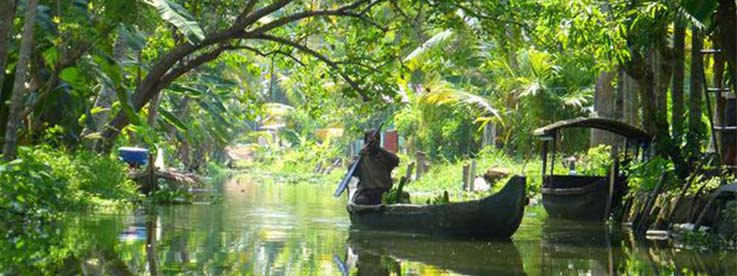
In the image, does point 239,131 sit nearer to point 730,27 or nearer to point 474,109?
point 474,109

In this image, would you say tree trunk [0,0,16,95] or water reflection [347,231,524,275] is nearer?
water reflection [347,231,524,275]

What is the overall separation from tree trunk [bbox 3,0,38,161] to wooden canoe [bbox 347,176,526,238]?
5.40 meters

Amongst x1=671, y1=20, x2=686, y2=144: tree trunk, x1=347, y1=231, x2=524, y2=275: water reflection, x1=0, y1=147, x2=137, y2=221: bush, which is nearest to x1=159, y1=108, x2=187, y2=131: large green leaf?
x1=0, y1=147, x2=137, y2=221: bush

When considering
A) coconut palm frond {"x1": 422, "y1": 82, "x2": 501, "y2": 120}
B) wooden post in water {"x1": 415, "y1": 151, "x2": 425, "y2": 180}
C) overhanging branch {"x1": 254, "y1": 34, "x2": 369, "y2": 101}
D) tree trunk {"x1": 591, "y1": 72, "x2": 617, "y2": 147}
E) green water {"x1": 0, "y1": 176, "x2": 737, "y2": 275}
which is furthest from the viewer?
wooden post in water {"x1": 415, "y1": 151, "x2": 425, "y2": 180}

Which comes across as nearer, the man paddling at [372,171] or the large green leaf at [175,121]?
the man paddling at [372,171]

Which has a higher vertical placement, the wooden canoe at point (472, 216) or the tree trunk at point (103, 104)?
the tree trunk at point (103, 104)

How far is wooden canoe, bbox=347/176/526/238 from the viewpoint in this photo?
1507 centimetres

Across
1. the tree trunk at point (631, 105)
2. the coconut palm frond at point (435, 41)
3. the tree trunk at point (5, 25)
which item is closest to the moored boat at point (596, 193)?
the tree trunk at point (631, 105)

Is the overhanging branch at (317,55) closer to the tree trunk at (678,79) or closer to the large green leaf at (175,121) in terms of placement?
the tree trunk at (678,79)

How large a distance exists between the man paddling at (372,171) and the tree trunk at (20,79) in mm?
5170

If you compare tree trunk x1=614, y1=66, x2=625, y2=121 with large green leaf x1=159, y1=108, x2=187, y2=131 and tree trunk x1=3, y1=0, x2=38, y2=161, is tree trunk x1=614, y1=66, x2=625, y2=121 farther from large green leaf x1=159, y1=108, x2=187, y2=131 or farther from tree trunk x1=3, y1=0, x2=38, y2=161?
tree trunk x1=3, y1=0, x2=38, y2=161

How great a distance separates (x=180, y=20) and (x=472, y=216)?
5.15 meters

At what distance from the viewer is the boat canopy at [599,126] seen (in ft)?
62.7

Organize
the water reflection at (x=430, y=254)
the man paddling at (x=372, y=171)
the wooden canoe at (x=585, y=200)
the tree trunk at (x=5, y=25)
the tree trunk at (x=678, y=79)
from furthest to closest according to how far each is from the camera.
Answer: the wooden canoe at (x=585, y=200) → the tree trunk at (x=678, y=79) → the man paddling at (x=372, y=171) → the tree trunk at (x=5, y=25) → the water reflection at (x=430, y=254)
